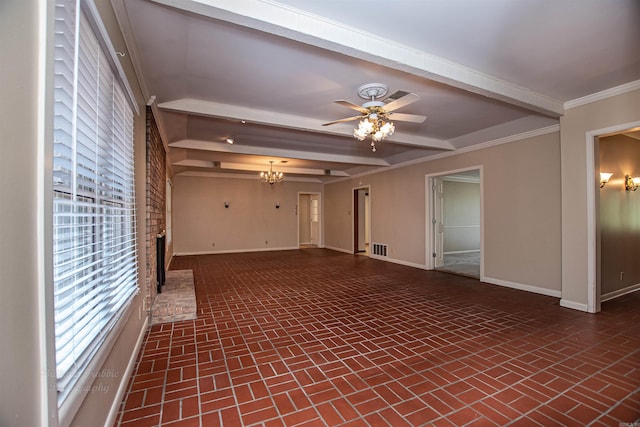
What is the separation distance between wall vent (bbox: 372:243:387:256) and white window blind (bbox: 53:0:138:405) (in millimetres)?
6594

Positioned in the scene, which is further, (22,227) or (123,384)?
(123,384)

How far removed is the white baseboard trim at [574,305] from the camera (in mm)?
3699

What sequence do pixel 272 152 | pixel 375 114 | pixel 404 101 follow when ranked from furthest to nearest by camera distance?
pixel 272 152
pixel 375 114
pixel 404 101

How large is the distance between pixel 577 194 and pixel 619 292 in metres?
2.03

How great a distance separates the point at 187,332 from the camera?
3125 mm

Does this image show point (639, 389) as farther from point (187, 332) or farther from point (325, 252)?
point (325, 252)

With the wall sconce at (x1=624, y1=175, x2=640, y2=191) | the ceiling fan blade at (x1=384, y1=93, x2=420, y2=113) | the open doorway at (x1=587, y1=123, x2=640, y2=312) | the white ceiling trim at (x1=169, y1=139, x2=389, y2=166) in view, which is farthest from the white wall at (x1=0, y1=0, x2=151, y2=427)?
the wall sconce at (x1=624, y1=175, x2=640, y2=191)

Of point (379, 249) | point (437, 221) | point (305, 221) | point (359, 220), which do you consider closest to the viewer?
point (437, 221)

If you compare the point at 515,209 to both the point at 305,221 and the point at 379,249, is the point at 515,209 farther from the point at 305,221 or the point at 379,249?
the point at 305,221

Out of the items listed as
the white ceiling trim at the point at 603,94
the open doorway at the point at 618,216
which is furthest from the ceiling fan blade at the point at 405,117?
the open doorway at the point at 618,216

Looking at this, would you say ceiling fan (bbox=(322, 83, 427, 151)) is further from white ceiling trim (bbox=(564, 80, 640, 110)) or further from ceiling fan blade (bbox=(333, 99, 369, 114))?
white ceiling trim (bbox=(564, 80, 640, 110))

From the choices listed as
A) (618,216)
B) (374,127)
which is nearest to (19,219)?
(374,127)

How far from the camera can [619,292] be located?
4.45 meters

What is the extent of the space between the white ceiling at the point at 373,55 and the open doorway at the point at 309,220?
6.59 meters
